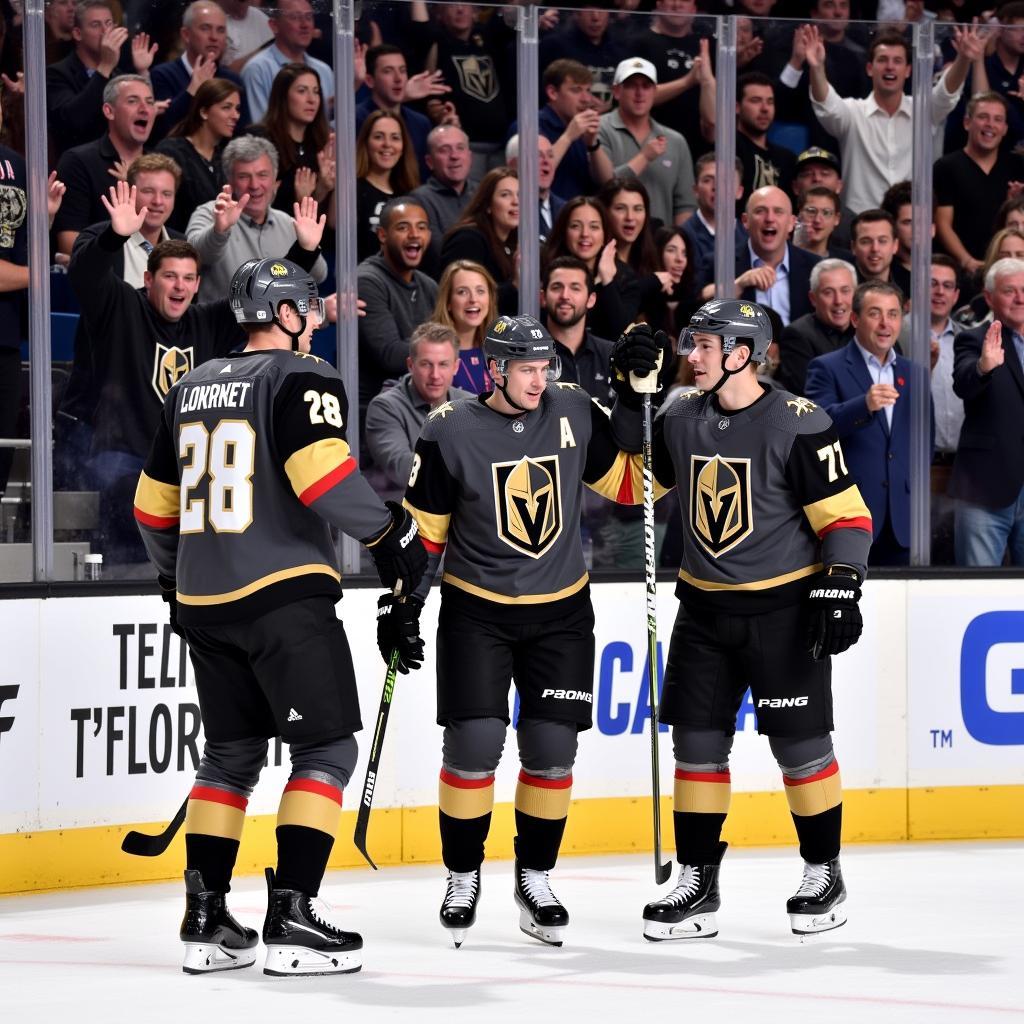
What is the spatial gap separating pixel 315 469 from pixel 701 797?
4.26 feet

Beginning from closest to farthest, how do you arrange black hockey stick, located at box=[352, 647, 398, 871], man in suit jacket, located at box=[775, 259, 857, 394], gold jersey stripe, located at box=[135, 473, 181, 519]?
gold jersey stripe, located at box=[135, 473, 181, 519] < black hockey stick, located at box=[352, 647, 398, 871] < man in suit jacket, located at box=[775, 259, 857, 394]

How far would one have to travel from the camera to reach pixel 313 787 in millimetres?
4043

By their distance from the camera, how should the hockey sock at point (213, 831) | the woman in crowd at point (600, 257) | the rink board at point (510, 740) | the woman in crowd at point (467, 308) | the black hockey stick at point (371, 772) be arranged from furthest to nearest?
the woman in crowd at point (600, 257)
the woman in crowd at point (467, 308)
the rink board at point (510, 740)
the black hockey stick at point (371, 772)
the hockey sock at point (213, 831)

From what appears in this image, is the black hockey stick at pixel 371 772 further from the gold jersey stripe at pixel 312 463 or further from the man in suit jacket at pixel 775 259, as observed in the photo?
the man in suit jacket at pixel 775 259

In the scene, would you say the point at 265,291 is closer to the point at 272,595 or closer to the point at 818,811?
the point at 272,595

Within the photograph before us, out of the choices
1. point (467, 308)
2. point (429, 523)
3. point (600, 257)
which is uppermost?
point (600, 257)

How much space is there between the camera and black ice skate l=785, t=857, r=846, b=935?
4.52m

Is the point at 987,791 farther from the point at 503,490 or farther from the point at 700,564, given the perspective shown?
the point at 503,490

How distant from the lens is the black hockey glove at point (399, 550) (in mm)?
4082

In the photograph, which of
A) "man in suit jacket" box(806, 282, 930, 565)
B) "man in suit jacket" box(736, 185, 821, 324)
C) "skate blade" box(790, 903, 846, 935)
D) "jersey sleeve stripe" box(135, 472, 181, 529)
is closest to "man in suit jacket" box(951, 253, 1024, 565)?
"man in suit jacket" box(806, 282, 930, 565)

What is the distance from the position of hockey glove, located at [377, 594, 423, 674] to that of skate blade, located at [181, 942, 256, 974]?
0.73m

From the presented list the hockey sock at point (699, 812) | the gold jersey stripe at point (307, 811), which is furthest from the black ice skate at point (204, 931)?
the hockey sock at point (699, 812)

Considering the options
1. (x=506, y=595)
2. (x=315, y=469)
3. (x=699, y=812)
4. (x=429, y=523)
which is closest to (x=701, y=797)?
(x=699, y=812)

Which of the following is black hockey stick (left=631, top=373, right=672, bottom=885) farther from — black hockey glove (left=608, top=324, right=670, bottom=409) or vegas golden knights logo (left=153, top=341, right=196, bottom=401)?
vegas golden knights logo (left=153, top=341, right=196, bottom=401)
